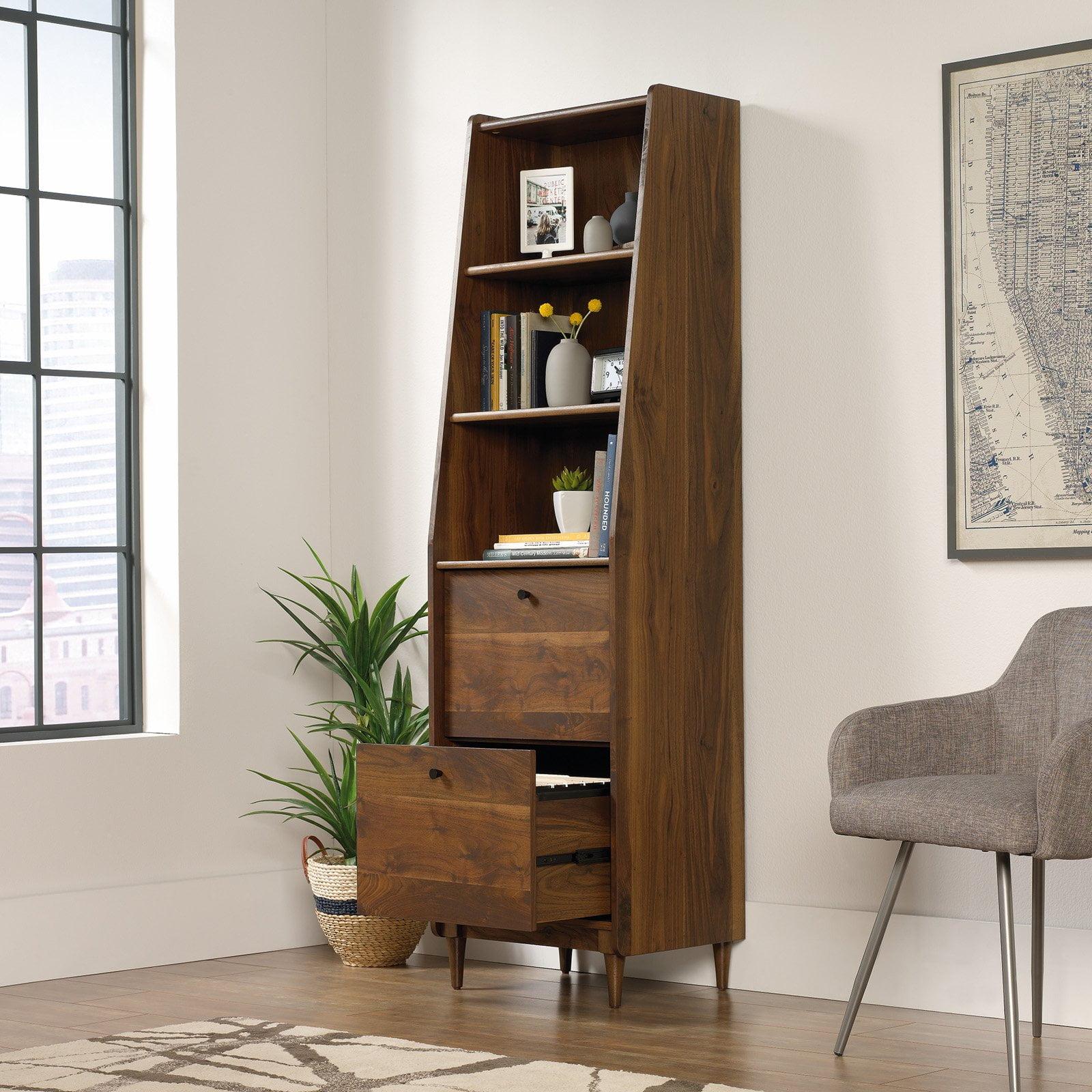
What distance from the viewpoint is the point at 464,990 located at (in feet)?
12.5

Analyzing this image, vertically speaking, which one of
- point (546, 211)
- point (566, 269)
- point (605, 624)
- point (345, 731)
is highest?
point (546, 211)

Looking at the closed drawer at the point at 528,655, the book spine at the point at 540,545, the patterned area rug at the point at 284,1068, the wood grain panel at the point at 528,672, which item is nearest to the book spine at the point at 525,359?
the book spine at the point at 540,545

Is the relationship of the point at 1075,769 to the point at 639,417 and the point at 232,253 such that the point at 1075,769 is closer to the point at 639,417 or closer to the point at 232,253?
the point at 639,417

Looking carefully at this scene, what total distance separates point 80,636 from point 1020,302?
2390 mm

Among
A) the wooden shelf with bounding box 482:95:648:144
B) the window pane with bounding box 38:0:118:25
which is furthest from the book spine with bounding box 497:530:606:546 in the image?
the window pane with bounding box 38:0:118:25

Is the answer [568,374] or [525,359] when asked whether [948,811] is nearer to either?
[568,374]

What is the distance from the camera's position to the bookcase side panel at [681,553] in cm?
356

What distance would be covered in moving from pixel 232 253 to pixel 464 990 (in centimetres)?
200

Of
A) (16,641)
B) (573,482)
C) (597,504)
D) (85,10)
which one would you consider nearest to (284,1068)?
(597,504)

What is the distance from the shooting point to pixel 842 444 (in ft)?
12.3

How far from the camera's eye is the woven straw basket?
13.5ft

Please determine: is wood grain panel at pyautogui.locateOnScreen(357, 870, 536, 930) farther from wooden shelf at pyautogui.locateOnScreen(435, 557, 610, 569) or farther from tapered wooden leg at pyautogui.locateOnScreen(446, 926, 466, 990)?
wooden shelf at pyautogui.locateOnScreen(435, 557, 610, 569)

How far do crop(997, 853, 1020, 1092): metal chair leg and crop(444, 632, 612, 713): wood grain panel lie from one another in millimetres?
981

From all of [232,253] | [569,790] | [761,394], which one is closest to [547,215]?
[761,394]
